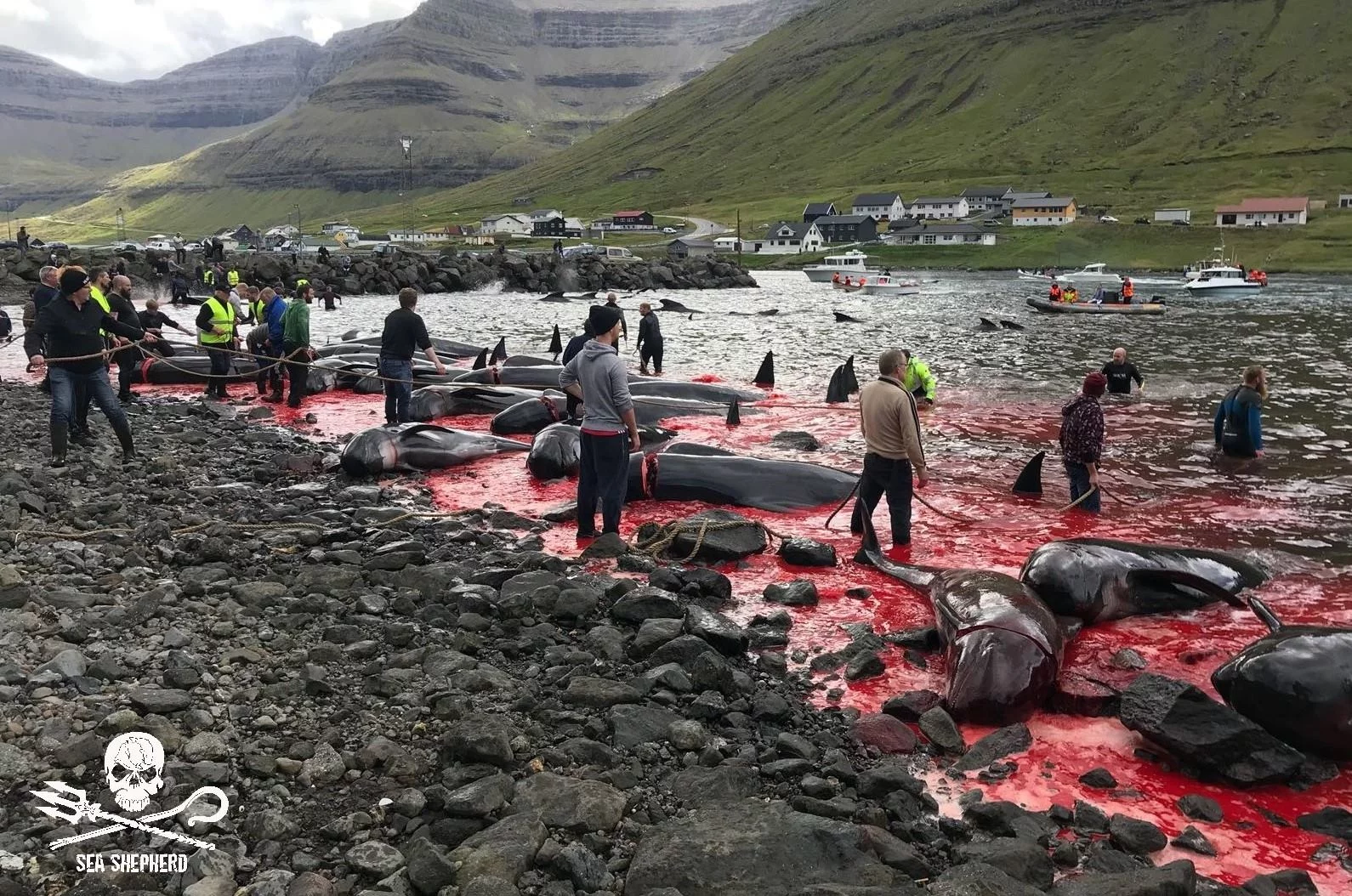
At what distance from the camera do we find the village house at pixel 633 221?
160m

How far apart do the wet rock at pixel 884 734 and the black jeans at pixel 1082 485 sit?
8215 millimetres

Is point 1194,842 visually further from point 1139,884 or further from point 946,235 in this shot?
point 946,235

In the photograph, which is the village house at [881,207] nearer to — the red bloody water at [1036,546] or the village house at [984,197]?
the village house at [984,197]

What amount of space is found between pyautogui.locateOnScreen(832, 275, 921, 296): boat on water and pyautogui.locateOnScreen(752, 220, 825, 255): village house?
139 ft

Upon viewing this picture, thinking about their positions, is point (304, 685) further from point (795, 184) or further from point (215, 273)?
point (795, 184)

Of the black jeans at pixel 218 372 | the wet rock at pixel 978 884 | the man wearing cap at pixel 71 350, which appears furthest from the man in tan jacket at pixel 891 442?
the black jeans at pixel 218 372

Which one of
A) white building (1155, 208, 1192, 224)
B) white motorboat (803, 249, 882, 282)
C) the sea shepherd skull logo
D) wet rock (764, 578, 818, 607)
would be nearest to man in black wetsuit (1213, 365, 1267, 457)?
wet rock (764, 578, 818, 607)

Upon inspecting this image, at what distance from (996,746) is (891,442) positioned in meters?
5.17

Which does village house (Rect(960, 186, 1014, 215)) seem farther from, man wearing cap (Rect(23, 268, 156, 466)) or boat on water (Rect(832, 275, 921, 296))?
man wearing cap (Rect(23, 268, 156, 466))

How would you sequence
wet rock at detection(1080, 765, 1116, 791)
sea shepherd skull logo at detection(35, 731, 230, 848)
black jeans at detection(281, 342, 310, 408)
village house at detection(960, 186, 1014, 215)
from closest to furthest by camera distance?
sea shepherd skull logo at detection(35, 731, 230, 848) → wet rock at detection(1080, 765, 1116, 791) → black jeans at detection(281, 342, 310, 408) → village house at detection(960, 186, 1014, 215)

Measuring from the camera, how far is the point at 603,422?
11.1 m

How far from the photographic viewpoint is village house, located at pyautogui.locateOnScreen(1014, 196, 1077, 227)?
127550 mm

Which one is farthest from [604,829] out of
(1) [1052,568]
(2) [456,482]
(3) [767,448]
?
(3) [767,448]

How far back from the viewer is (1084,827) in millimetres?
5836
